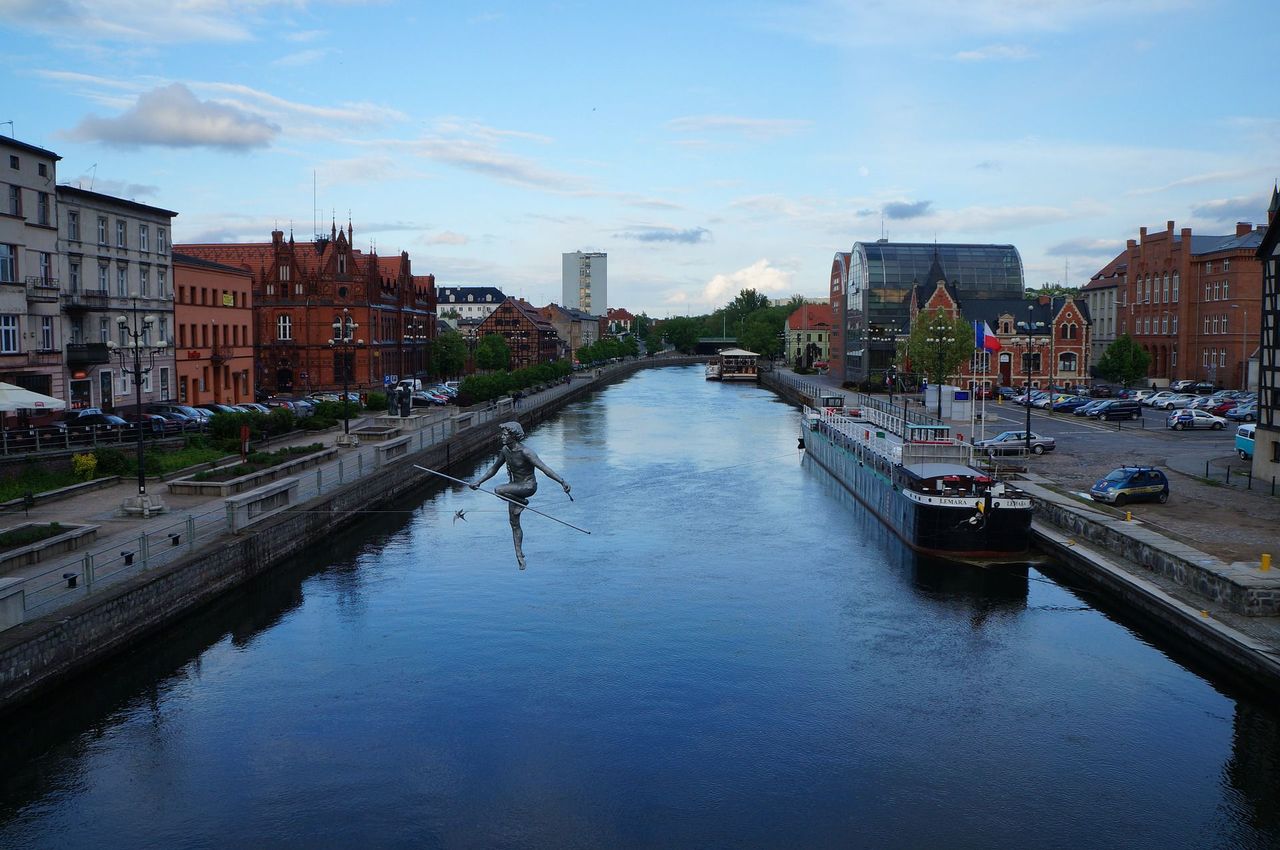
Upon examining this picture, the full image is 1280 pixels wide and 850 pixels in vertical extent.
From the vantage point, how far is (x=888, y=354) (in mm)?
104438

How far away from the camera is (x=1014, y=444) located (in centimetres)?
4725

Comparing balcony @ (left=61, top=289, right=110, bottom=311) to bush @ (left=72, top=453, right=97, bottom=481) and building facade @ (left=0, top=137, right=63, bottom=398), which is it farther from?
bush @ (left=72, top=453, right=97, bottom=481)

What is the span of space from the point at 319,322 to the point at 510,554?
5470 cm

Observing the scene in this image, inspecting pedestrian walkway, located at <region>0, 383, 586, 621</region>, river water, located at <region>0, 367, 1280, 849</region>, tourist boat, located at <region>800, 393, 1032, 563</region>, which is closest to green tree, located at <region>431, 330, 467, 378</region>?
pedestrian walkway, located at <region>0, 383, 586, 621</region>

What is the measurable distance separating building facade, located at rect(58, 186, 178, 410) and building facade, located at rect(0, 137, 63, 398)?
1.27m

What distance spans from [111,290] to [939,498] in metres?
Result: 39.1

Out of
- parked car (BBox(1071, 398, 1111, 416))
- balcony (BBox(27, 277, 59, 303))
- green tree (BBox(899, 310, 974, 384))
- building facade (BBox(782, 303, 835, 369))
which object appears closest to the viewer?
balcony (BBox(27, 277, 59, 303))

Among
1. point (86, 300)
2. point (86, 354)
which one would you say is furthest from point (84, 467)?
point (86, 300)

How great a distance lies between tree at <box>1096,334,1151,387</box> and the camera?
A: 81250mm

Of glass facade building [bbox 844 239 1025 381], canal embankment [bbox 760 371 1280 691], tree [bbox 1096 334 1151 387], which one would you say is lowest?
canal embankment [bbox 760 371 1280 691]

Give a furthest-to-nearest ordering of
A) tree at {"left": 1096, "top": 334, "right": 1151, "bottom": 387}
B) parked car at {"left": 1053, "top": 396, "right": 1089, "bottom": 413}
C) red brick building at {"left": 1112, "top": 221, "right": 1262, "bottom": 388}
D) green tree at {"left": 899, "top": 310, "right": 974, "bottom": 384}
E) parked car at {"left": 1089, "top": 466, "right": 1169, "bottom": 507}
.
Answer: tree at {"left": 1096, "top": 334, "right": 1151, "bottom": 387} → red brick building at {"left": 1112, "top": 221, "right": 1262, "bottom": 388} → green tree at {"left": 899, "top": 310, "right": 974, "bottom": 384} → parked car at {"left": 1053, "top": 396, "right": 1089, "bottom": 413} → parked car at {"left": 1089, "top": 466, "right": 1169, "bottom": 507}

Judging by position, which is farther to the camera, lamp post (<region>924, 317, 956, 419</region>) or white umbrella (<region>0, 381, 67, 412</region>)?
lamp post (<region>924, 317, 956, 419</region>)

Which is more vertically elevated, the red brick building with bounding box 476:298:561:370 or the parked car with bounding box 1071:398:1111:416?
the red brick building with bounding box 476:298:561:370

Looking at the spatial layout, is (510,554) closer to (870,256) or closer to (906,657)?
(906,657)
